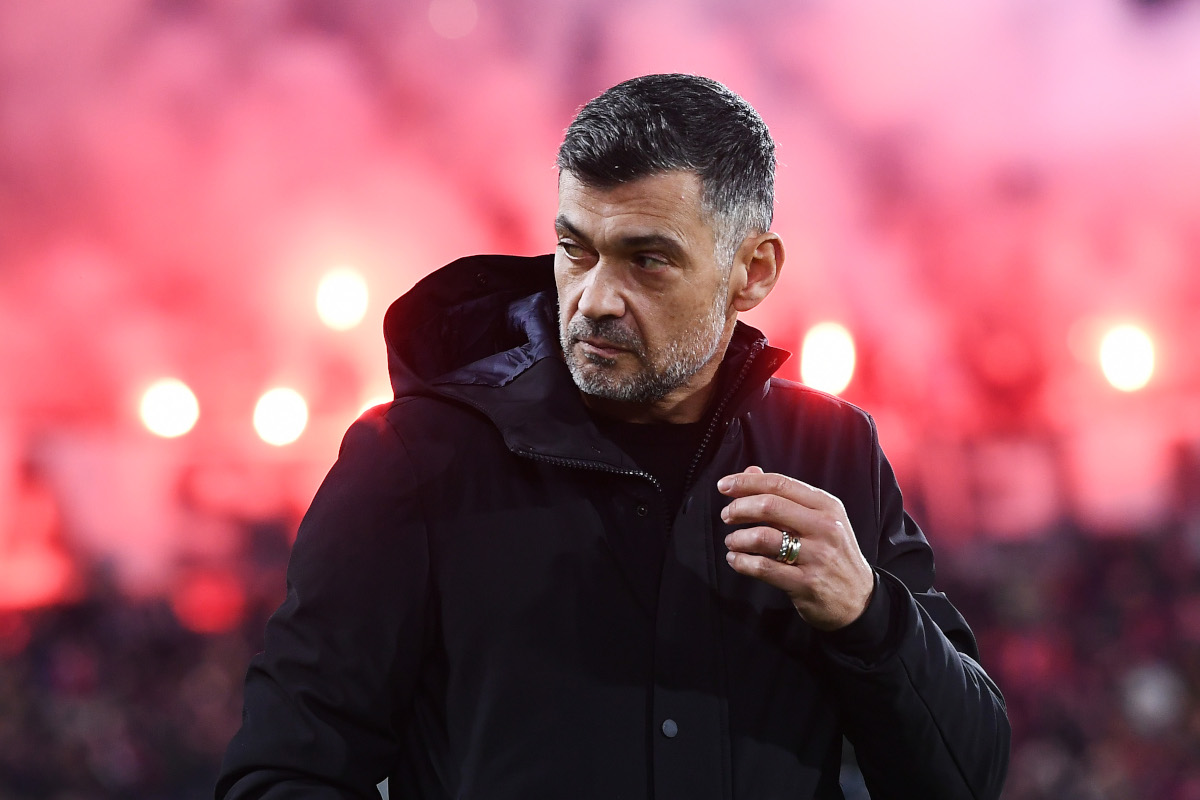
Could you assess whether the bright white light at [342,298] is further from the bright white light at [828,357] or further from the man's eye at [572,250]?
the man's eye at [572,250]

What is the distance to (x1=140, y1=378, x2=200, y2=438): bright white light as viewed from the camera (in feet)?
25.2

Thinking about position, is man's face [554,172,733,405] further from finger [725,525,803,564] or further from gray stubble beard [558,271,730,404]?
finger [725,525,803,564]

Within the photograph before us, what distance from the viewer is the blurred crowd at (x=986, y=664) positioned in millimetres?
7160

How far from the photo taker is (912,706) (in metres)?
1.36

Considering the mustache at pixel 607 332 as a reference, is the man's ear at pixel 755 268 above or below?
above

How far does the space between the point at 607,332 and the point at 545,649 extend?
0.40 metres

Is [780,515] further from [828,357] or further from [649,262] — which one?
[828,357]

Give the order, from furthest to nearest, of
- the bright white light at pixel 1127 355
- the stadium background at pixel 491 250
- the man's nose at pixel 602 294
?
the bright white light at pixel 1127 355, the stadium background at pixel 491 250, the man's nose at pixel 602 294

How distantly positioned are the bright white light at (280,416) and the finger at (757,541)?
22.8 feet

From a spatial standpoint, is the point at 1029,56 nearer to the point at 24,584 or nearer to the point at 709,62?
the point at 709,62

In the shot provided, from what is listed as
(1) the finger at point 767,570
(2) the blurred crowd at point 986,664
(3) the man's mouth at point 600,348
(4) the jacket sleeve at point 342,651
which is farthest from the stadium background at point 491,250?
(1) the finger at point 767,570

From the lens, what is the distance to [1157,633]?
8195 mm

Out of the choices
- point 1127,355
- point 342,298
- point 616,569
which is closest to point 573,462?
point 616,569

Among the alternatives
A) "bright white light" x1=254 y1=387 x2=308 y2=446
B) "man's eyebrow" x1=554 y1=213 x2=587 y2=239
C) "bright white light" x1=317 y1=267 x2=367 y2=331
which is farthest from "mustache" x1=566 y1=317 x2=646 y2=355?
"bright white light" x1=254 y1=387 x2=308 y2=446
